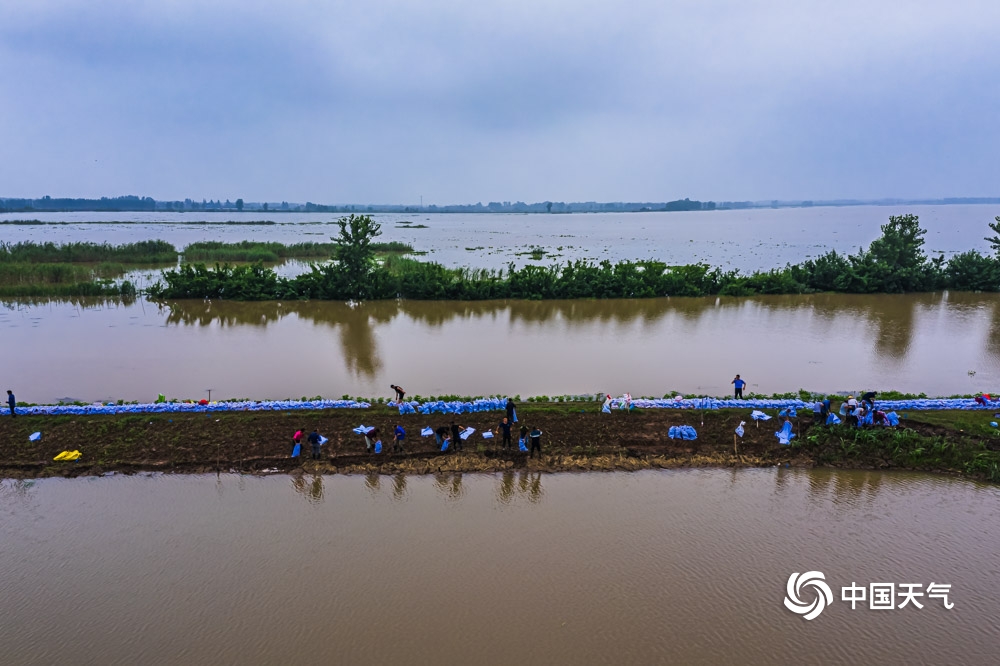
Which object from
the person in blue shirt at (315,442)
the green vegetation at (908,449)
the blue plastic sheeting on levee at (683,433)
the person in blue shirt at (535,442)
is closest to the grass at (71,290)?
the person in blue shirt at (315,442)

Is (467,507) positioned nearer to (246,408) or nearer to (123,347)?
(246,408)

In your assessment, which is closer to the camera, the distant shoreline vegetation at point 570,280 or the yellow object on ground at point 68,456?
the yellow object on ground at point 68,456

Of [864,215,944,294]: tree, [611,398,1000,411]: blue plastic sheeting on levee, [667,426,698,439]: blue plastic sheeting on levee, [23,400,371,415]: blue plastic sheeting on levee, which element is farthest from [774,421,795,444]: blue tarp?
[864,215,944,294]: tree

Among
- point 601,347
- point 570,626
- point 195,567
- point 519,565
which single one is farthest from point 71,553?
point 601,347

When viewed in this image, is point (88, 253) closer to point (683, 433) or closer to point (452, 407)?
point (452, 407)

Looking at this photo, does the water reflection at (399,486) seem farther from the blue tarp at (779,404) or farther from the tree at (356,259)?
the tree at (356,259)

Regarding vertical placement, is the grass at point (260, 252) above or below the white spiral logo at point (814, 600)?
above

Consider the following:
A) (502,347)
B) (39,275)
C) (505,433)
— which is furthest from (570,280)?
(39,275)
